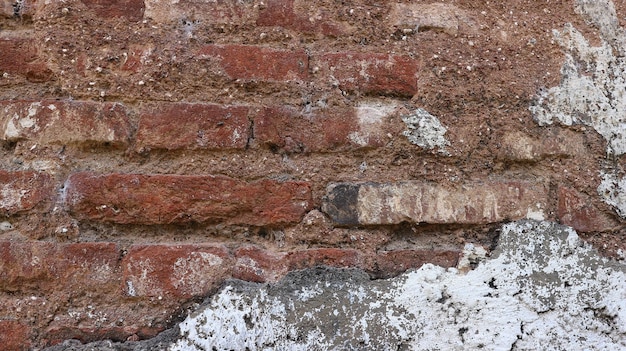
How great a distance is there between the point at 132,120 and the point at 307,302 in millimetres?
479

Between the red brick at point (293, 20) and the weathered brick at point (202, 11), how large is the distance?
0.09ft

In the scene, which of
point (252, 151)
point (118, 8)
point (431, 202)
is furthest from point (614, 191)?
point (118, 8)

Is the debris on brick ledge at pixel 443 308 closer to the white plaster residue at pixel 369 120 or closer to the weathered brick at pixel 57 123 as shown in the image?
the white plaster residue at pixel 369 120

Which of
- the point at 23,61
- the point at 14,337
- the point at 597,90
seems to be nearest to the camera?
the point at 14,337

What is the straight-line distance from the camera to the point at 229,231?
3.67ft

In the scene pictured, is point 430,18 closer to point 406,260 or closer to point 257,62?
point 257,62

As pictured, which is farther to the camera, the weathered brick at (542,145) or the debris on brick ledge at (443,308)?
the weathered brick at (542,145)

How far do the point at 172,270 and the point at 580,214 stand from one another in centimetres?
81

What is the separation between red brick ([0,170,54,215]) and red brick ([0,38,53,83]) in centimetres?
19

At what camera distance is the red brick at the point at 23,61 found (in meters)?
1.14

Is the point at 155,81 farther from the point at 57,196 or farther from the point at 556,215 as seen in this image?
the point at 556,215

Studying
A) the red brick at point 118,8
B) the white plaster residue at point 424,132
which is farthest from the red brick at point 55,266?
the white plaster residue at point 424,132

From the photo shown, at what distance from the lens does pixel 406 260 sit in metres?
1.13

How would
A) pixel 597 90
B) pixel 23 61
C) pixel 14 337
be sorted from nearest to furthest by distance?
pixel 14 337 → pixel 23 61 → pixel 597 90
